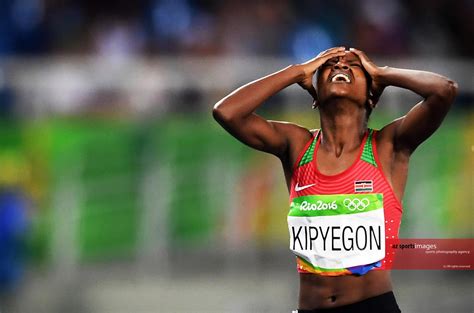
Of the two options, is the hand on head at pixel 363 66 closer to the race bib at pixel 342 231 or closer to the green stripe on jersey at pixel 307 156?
the green stripe on jersey at pixel 307 156

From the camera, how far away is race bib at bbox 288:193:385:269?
18.3 ft

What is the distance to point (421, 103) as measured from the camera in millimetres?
5617

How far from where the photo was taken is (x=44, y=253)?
9703 mm

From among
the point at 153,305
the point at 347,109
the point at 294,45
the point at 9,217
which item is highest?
the point at 294,45

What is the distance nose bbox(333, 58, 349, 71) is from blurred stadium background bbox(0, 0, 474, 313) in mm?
4068

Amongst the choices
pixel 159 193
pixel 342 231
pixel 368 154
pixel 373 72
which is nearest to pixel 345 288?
pixel 342 231

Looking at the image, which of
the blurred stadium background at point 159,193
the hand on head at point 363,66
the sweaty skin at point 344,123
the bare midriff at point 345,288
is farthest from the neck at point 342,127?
the blurred stadium background at point 159,193

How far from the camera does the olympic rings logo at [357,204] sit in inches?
221

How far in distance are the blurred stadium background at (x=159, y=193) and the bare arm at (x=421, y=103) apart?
159 inches

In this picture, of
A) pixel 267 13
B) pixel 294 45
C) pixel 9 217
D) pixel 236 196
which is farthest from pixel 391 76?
pixel 267 13

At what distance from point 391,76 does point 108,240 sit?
4690 millimetres

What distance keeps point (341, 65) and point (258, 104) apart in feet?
1.57

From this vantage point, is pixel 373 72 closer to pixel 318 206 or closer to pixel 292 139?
pixel 292 139

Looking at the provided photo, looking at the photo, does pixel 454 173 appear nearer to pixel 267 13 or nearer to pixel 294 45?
pixel 294 45
